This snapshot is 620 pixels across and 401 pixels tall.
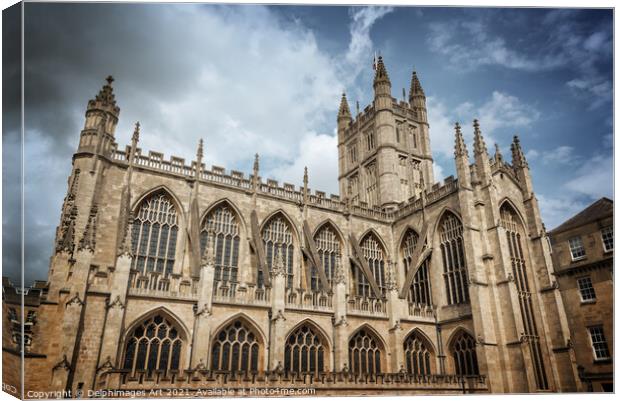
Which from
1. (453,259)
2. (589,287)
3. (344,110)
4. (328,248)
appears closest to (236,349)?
(328,248)

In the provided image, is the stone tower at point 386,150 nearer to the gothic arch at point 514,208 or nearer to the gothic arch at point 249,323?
the gothic arch at point 514,208

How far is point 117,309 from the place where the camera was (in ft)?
50.0

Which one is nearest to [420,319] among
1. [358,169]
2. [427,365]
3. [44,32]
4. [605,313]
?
[427,365]

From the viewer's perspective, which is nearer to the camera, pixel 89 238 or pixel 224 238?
pixel 89 238

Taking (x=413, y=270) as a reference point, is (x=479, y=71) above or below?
above

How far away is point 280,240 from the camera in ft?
77.4

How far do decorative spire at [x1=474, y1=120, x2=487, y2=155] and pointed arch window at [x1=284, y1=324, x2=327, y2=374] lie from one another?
41.7ft

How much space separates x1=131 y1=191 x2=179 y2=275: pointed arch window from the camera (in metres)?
19.7

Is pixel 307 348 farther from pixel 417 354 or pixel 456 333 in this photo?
pixel 456 333

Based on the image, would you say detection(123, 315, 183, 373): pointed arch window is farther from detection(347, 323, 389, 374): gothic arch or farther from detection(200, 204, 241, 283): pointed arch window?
detection(347, 323, 389, 374): gothic arch

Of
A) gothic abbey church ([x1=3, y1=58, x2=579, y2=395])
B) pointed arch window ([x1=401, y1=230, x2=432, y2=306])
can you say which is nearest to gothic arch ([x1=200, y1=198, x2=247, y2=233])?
gothic abbey church ([x1=3, y1=58, x2=579, y2=395])

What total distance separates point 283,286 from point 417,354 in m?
8.07

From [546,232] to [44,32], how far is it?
76.9 ft

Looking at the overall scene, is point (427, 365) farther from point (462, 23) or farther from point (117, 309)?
point (462, 23)
